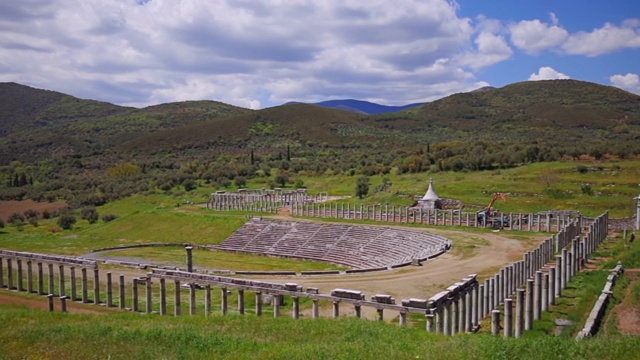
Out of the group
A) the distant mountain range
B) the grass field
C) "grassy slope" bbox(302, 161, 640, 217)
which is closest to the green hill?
the distant mountain range

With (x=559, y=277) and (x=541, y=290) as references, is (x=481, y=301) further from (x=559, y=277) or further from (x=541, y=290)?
(x=559, y=277)

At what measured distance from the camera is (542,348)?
1541 centimetres

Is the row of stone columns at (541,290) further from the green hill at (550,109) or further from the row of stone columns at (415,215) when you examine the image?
the green hill at (550,109)

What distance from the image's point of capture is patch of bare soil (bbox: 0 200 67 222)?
86262 millimetres

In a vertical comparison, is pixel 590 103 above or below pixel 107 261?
above

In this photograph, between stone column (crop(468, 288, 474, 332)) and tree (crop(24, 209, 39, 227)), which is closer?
stone column (crop(468, 288, 474, 332))

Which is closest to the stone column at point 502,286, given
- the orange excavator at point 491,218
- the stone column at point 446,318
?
the stone column at point 446,318

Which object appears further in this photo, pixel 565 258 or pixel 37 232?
pixel 37 232

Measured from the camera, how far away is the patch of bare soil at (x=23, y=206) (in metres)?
86.3

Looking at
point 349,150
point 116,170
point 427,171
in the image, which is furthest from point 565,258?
point 349,150

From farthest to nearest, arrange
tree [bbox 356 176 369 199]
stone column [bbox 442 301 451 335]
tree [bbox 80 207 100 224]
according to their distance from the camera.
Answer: tree [bbox 80 207 100 224] → tree [bbox 356 176 369 199] → stone column [bbox 442 301 451 335]

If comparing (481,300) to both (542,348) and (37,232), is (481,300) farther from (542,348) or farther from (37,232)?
(37,232)

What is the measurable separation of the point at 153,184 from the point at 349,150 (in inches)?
2080

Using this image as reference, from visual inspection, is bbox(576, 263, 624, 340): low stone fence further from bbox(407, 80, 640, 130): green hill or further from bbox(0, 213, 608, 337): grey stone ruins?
bbox(407, 80, 640, 130): green hill
